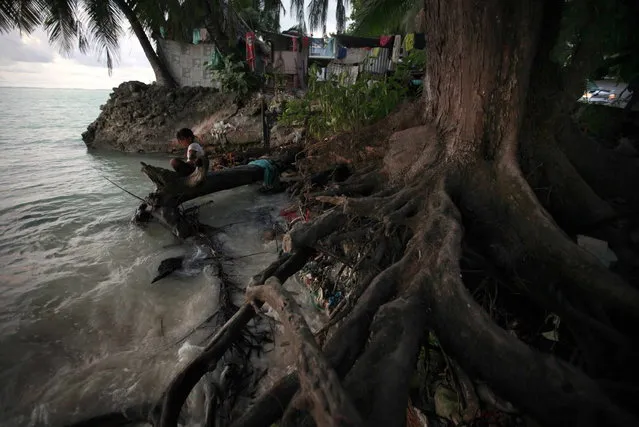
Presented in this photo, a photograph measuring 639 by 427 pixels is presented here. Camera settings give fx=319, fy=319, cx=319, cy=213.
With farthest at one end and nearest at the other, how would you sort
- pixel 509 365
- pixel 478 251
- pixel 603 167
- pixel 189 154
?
1. pixel 189 154
2. pixel 603 167
3. pixel 478 251
4. pixel 509 365

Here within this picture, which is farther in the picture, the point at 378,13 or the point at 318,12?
the point at 378,13

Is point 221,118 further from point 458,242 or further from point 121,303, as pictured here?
point 458,242

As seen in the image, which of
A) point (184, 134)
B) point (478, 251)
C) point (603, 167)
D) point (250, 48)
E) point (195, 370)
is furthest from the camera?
point (250, 48)

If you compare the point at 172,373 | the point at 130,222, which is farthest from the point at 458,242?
the point at 130,222

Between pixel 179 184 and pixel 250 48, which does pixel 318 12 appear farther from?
pixel 250 48

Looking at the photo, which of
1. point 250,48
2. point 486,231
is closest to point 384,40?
point 250,48

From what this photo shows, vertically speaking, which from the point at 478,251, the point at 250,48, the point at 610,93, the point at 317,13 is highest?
the point at 250,48

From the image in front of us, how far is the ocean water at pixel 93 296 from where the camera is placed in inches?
Result: 108

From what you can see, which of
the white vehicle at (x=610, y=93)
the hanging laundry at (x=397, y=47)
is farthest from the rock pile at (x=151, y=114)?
the white vehicle at (x=610, y=93)

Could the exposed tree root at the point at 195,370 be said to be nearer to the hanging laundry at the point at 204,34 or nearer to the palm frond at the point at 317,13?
the palm frond at the point at 317,13

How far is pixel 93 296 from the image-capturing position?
12.7 ft

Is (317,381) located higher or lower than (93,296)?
higher

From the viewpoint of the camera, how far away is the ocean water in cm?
274

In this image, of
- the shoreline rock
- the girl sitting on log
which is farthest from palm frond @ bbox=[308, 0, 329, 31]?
the shoreline rock
